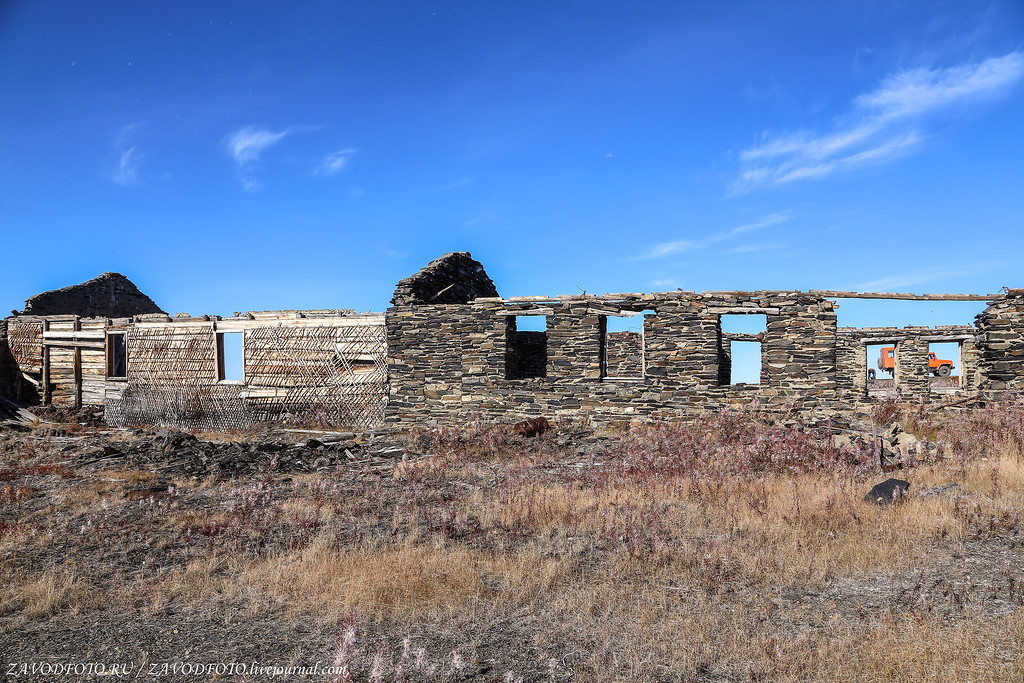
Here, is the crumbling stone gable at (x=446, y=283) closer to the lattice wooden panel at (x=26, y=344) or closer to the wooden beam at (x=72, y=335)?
the wooden beam at (x=72, y=335)

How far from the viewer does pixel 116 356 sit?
21.1 m

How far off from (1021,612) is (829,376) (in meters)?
10.2

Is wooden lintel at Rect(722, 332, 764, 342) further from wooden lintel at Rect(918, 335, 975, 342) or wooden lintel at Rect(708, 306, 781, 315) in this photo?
wooden lintel at Rect(708, 306, 781, 315)

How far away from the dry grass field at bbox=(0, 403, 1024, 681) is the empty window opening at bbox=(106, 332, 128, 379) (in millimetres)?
12890

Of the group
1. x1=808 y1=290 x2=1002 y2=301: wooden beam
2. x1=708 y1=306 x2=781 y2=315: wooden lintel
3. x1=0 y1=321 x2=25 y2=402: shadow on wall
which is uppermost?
x1=808 y1=290 x2=1002 y2=301: wooden beam

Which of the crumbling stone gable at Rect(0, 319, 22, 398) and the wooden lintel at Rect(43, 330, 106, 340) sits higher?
the wooden lintel at Rect(43, 330, 106, 340)

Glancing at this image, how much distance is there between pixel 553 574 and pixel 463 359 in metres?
10.6

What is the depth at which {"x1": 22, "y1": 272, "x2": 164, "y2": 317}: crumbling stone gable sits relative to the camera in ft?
78.3

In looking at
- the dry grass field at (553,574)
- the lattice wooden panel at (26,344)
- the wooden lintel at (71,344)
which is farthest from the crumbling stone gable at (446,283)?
the lattice wooden panel at (26,344)

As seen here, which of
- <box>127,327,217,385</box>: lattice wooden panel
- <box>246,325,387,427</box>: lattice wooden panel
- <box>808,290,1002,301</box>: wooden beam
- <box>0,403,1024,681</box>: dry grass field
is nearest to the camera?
<box>0,403,1024,681</box>: dry grass field

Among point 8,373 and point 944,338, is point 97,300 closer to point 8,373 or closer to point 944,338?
point 8,373

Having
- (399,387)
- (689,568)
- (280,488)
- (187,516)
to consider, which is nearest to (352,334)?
(399,387)

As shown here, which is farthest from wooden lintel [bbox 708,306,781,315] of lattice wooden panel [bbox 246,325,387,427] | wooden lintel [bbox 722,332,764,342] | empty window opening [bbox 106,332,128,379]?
empty window opening [bbox 106,332,128,379]

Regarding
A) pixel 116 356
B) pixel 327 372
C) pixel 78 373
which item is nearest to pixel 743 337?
pixel 327 372
